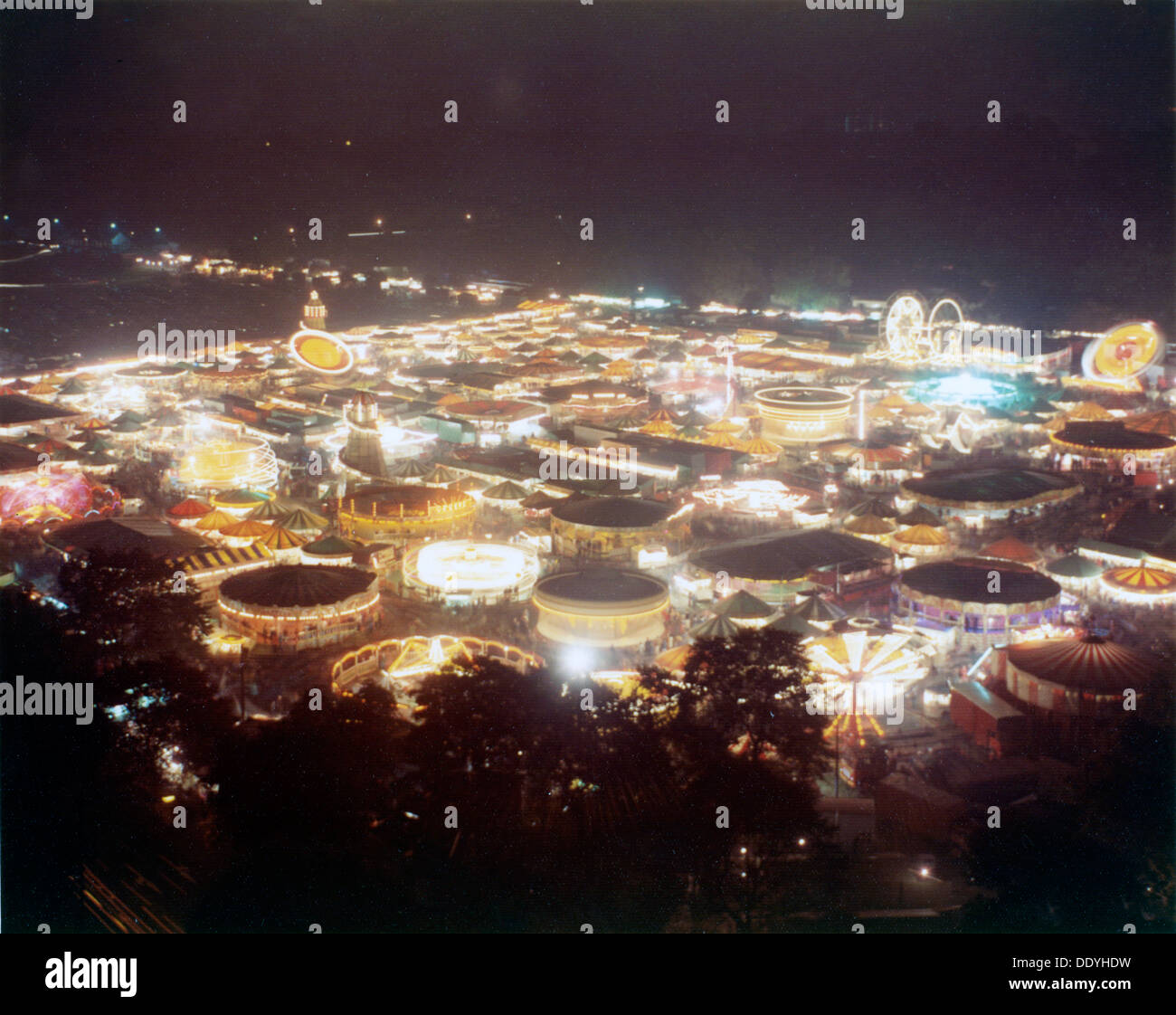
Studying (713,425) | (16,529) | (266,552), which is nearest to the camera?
(266,552)

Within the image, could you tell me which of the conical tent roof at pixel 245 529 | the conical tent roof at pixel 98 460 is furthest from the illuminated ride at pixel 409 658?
the conical tent roof at pixel 98 460

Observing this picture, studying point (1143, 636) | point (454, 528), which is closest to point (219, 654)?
point (454, 528)

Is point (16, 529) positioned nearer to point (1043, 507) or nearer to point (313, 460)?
point (313, 460)

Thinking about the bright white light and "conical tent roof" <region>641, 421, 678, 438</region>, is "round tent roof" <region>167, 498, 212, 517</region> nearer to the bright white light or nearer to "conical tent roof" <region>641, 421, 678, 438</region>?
the bright white light

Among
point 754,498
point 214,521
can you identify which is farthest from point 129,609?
point 754,498

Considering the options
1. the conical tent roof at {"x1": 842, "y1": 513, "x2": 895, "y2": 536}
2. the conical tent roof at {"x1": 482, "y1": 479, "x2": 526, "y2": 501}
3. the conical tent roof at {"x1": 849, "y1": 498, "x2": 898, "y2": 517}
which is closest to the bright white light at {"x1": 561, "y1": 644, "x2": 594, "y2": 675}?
the conical tent roof at {"x1": 842, "y1": 513, "x2": 895, "y2": 536}

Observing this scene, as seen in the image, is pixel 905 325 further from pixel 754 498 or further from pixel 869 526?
pixel 869 526

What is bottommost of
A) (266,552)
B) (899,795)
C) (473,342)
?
(899,795)
